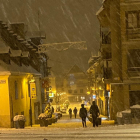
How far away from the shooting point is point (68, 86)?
98062mm

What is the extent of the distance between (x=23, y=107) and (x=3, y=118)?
4604 mm

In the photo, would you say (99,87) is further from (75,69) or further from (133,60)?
(75,69)

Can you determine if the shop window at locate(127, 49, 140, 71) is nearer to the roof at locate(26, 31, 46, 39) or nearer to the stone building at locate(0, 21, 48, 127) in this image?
the stone building at locate(0, 21, 48, 127)

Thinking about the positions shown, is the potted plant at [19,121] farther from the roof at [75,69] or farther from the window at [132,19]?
the roof at [75,69]

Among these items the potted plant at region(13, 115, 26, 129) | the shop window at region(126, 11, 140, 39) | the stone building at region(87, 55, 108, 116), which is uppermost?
the shop window at region(126, 11, 140, 39)

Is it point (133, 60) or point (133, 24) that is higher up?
point (133, 24)

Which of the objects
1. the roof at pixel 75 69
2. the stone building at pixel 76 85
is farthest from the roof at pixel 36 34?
the roof at pixel 75 69

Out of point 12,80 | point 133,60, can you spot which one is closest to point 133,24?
point 133,60

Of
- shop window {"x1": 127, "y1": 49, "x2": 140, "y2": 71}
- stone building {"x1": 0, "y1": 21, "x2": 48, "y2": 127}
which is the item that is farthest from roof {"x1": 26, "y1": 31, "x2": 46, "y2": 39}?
shop window {"x1": 127, "y1": 49, "x2": 140, "y2": 71}

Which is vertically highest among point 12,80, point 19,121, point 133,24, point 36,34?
point 36,34

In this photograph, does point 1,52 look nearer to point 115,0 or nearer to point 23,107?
point 23,107

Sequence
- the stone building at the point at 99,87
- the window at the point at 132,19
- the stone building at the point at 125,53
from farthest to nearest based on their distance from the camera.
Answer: the stone building at the point at 99,87
the stone building at the point at 125,53
the window at the point at 132,19

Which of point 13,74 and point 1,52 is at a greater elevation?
point 1,52

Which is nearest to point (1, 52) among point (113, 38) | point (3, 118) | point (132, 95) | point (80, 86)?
point (3, 118)
